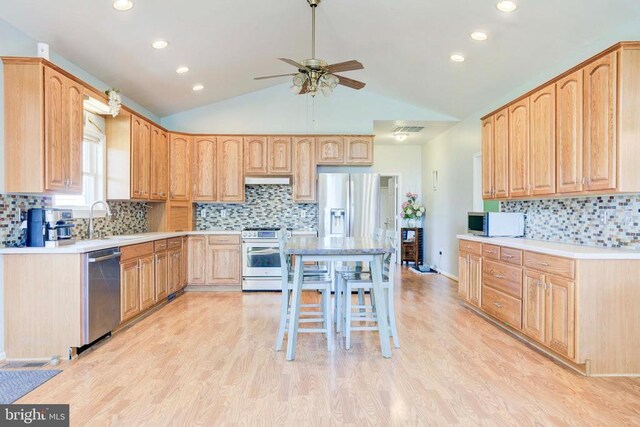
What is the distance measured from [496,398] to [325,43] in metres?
4.37

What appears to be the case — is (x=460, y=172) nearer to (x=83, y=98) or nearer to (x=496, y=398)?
(x=496, y=398)

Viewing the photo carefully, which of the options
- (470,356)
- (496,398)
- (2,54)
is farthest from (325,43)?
(496,398)

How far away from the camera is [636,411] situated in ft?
7.83

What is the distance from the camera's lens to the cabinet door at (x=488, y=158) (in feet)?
16.1

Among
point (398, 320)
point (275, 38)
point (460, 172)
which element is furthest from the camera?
point (460, 172)

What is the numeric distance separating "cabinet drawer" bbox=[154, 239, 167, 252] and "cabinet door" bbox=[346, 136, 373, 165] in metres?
2.86

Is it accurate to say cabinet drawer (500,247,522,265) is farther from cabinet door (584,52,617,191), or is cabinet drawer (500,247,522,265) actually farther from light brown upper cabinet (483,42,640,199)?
cabinet door (584,52,617,191)

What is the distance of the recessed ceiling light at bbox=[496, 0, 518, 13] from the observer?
131 inches

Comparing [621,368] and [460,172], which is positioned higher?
[460,172]

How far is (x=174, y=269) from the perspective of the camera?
5543mm

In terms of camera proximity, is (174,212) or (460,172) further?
(460,172)

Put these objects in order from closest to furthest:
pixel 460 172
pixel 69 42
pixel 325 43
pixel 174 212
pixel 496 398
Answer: pixel 496 398, pixel 69 42, pixel 325 43, pixel 174 212, pixel 460 172

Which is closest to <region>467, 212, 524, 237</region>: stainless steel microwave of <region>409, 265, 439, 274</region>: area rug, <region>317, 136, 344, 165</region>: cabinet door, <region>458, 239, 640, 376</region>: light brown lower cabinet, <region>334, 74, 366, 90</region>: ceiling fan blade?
<region>458, 239, 640, 376</region>: light brown lower cabinet

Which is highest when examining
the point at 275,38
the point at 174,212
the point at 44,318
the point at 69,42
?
the point at 275,38
